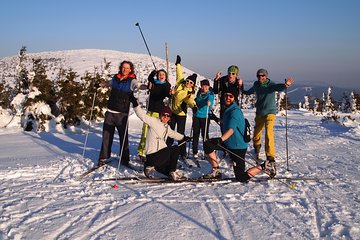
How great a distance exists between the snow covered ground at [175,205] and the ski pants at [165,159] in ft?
1.71

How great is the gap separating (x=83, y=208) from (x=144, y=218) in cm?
103

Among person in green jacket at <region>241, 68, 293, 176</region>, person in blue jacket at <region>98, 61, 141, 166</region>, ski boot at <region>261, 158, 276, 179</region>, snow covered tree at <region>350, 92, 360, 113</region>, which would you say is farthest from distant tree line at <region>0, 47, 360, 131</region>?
snow covered tree at <region>350, 92, 360, 113</region>

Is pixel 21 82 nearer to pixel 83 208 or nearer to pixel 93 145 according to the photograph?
pixel 93 145

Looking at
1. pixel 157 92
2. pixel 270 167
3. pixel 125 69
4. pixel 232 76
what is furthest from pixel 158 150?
pixel 232 76

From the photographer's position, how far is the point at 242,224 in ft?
14.6

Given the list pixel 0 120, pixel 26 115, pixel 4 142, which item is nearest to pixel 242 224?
pixel 4 142

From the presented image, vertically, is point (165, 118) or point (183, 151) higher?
point (165, 118)

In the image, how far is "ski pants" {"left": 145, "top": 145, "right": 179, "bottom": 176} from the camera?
21.8 ft

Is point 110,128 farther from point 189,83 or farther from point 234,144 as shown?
point 234,144

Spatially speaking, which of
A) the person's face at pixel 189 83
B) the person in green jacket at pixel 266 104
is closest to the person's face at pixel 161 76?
the person's face at pixel 189 83

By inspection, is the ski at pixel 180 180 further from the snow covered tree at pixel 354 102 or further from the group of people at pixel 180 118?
the snow covered tree at pixel 354 102

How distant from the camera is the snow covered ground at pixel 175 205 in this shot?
422cm

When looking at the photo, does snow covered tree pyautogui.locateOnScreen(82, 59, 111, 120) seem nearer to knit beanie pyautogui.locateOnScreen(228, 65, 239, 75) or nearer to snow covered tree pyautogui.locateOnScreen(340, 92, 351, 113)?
knit beanie pyautogui.locateOnScreen(228, 65, 239, 75)

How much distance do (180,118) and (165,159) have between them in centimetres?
168
